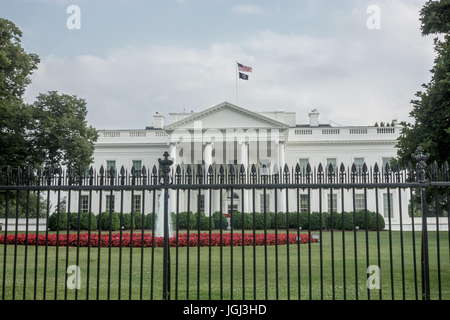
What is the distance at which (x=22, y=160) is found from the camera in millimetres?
→ 17297

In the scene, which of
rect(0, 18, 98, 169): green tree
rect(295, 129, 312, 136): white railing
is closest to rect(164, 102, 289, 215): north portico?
rect(295, 129, 312, 136): white railing

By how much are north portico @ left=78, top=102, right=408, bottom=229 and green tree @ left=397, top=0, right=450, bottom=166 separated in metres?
20.2

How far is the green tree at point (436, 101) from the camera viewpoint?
9.09 meters

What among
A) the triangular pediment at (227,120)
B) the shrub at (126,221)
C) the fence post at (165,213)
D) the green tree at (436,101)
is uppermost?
the triangular pediment at (227,120)

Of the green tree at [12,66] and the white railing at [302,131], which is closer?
the green tree at [12,66]

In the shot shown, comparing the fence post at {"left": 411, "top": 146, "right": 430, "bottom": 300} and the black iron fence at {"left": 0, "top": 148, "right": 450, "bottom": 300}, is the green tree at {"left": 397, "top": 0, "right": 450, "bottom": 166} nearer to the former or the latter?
the black iron fence at {"left": 0, "top": 148, "right": 450, "bottom": 300}

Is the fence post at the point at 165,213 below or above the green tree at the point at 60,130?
below

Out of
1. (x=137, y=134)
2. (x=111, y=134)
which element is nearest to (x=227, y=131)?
(x=137, y=134)

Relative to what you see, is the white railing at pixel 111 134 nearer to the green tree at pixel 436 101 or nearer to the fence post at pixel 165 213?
the green tree at pixel 436 101

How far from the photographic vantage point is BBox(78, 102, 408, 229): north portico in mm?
31656

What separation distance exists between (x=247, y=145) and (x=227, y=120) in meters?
2.56
